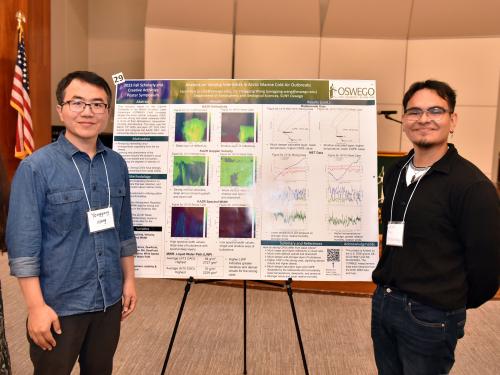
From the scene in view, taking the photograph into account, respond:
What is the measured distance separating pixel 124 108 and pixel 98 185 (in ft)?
2.40

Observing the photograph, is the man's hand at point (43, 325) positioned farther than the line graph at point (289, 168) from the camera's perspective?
No

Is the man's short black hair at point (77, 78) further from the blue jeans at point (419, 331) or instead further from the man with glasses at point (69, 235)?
the blue jeans at point (419, 331)

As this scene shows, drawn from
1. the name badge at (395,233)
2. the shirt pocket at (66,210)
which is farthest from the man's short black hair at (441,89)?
the shirt pocket at (66,210)

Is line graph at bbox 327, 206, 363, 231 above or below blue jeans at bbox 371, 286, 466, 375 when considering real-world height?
above

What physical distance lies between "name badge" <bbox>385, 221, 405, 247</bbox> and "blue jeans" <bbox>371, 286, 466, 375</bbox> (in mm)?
173

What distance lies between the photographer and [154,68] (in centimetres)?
614

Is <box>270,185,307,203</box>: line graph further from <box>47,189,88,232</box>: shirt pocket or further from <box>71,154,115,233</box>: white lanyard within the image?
<box>47,189,88,232</box>: shirt pocket

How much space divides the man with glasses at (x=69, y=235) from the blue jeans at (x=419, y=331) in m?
1.00

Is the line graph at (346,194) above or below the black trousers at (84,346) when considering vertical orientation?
above

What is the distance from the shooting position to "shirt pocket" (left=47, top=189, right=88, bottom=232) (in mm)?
1459

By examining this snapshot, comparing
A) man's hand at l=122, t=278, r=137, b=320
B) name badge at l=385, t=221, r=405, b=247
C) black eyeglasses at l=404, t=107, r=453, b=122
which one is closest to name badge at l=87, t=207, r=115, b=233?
man's hand at l=122, t=278, r=137, b=320

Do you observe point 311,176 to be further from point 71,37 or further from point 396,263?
point 71,37

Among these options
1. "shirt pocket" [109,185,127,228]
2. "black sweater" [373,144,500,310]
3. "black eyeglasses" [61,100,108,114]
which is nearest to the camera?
"black sweater" [373,144,500,310]

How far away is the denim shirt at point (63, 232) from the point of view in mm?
1409
